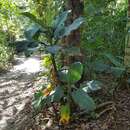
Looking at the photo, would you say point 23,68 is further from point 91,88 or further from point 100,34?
point 91,88

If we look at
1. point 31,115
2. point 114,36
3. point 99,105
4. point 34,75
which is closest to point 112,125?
point 99,105

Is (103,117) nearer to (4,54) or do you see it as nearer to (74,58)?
(74,58)

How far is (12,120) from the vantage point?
533 cm

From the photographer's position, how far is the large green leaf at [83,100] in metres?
3.79

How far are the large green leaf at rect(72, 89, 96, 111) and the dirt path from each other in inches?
60.7

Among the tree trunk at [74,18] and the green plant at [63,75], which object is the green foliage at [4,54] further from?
the green plant at [63,75]

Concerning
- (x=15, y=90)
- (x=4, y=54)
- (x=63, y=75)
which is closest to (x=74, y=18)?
(x=63, y=75)

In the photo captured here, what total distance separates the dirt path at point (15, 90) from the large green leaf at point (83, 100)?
154 centimetres

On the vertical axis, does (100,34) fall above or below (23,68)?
above

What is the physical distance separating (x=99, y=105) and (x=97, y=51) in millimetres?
1630

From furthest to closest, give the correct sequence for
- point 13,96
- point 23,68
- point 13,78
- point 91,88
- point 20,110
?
point 23,68, point 13,78, point 13,96, point 20,110, point 91,88

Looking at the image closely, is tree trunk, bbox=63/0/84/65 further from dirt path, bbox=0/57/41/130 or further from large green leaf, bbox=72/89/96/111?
dirt path, bbox=0/57/41/130

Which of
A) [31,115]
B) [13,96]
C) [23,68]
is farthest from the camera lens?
[23,68]

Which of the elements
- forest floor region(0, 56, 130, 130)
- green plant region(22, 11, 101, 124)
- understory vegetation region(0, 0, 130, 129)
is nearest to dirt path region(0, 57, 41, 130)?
forest floor region(0, 56, 130, 130)
